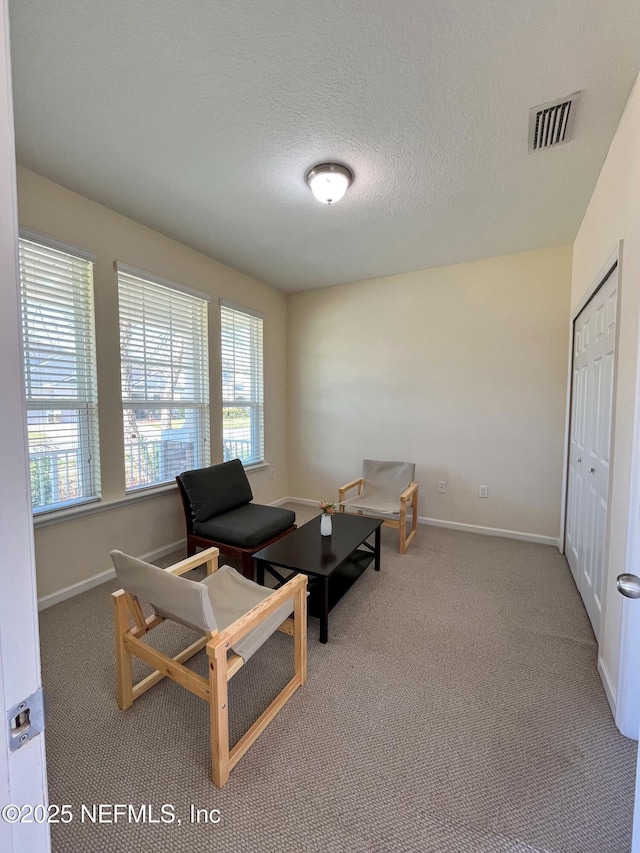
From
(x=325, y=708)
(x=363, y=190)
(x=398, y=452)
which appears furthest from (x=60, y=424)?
(x=398, y=452)

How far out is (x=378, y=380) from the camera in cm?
421

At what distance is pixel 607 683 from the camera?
169cm

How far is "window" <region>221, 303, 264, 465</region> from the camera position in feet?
12.6

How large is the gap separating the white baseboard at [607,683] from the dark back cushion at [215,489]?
8.76 feet

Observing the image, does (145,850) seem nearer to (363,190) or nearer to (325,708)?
(325,708)

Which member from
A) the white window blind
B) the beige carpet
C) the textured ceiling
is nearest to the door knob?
the beige carpet

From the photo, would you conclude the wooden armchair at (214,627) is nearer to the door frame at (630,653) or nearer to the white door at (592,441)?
the door frame at (630,653)

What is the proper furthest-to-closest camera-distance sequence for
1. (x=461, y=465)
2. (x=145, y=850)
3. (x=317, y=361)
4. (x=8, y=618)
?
(x=317, y=361), (x=461, y=465), (x=145, y=850), (x=8, y=618)

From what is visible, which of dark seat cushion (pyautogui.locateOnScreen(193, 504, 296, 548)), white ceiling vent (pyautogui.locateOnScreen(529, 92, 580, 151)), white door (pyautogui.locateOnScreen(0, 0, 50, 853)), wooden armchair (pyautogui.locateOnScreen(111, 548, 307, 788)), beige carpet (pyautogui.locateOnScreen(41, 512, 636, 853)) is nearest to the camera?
white door (pyautogui.locateOnScreen(0, 0, 50, 853))

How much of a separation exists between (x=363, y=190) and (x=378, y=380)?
2.13 metres

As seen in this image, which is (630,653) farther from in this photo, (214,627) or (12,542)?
(12,542)

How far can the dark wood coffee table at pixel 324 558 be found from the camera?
2.11 meters

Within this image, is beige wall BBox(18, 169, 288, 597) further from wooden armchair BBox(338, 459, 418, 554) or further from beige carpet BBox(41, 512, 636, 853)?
wooden armchair BBox(338, 459, 418, 554)

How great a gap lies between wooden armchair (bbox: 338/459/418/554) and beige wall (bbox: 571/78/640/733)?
165cm
